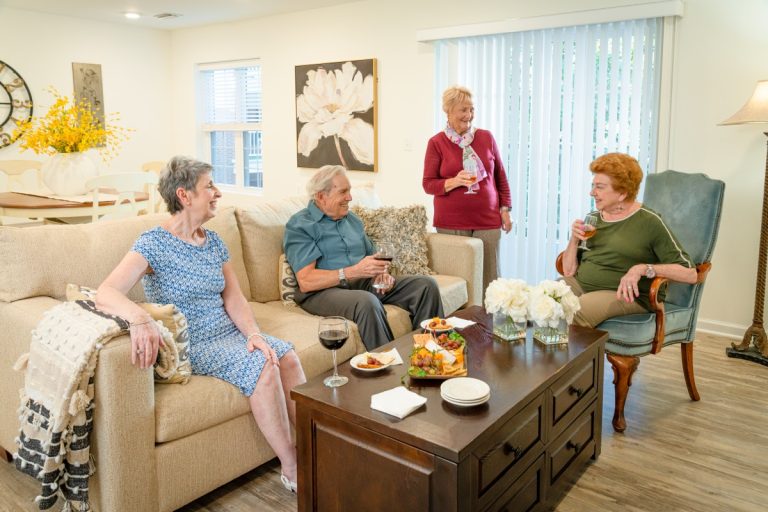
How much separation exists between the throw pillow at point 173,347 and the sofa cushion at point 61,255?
0.71 feet

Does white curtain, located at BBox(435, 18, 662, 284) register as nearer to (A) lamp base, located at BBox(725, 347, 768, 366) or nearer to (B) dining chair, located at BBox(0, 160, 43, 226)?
(A) lamp base, located at BBox(725, 347, 768, 366)


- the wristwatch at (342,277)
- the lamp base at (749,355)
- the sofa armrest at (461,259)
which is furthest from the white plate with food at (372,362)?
the lamp base at (749,355)

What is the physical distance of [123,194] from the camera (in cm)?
435

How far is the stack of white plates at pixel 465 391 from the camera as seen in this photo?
175 cm

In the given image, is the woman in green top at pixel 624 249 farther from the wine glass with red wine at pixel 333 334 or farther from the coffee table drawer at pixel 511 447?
the wine glass with red wine at pixel 333 334

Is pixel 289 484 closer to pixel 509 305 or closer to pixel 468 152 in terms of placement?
pixel 509 305

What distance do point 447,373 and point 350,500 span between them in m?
0.46

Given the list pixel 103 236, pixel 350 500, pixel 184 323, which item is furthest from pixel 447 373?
pixel 103 236

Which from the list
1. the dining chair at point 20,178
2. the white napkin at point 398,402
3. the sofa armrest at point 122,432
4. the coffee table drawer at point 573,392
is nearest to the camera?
the white napkin at point 398,402

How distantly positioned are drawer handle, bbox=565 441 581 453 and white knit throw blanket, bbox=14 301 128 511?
1.49 metres

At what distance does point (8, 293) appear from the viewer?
2.25 meters

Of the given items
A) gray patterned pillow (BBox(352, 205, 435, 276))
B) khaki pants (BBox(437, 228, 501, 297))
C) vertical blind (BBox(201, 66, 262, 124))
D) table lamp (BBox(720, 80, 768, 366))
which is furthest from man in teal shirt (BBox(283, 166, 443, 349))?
vertical blind (BBox(201, 66, 262, 124))

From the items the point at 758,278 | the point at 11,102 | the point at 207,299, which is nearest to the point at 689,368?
the point at 758,278

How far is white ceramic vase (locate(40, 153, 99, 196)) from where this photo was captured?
4496 millimetres
